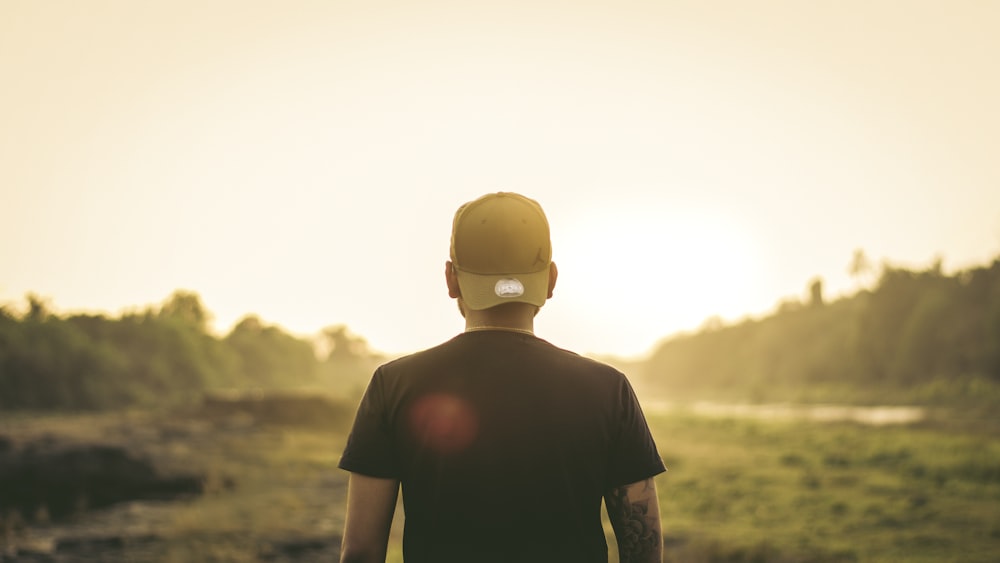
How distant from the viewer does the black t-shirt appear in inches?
101

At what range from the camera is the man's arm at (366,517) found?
2.71 meters

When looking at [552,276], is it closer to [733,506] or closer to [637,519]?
[637,519]

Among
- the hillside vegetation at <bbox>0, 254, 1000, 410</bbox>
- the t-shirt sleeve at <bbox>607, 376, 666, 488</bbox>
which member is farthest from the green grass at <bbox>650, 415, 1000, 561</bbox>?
the hillside vegetation at <bbox>0, 254, 1000, 410</bbox>

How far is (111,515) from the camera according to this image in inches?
904

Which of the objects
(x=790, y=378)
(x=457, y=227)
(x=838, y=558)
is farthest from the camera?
(x=790, y=378)

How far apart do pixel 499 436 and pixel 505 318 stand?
1.31ft

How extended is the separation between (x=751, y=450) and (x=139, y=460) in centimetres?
3236

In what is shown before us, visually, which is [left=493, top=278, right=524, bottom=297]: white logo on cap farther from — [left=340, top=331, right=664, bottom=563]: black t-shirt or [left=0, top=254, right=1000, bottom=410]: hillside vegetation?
[left=0, top=254, right=1000, bottom=410]: hillside vegetation

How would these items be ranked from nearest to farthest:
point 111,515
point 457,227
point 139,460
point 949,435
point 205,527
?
point 457,227
point 205,527
point 111,515
point 139,460
point 949,435

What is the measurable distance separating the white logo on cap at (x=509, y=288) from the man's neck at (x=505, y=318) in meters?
0.05

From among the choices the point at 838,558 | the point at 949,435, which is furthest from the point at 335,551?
the point at 949,435

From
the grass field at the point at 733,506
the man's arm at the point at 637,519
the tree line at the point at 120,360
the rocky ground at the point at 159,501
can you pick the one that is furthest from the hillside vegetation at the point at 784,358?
the man's arm at the point at 637,519

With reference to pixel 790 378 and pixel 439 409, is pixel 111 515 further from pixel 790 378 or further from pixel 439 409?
pixel 790 378

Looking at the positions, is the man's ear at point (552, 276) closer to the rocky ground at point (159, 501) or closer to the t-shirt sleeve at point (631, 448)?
the t-shirt sleeve at point (631, 448)
